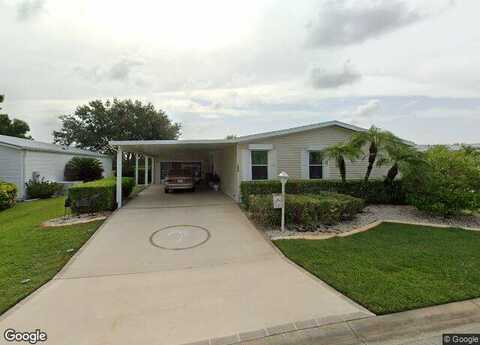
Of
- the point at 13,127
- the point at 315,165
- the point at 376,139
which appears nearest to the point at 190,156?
the point at 315,165

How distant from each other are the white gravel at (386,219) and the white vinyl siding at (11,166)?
1493cm

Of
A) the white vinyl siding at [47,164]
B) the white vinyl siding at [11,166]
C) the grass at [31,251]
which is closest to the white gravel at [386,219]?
the grass at [31,251]

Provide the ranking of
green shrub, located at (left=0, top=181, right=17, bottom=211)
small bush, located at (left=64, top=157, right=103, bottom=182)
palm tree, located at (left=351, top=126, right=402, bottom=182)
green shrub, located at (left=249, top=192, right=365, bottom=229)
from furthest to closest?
small bush, located at (left=64, top=157, right=103, bottom=182), green shrub, located at (left=0, top=181, right=17, bottom=211), palm tree, located at (left=351, top=126, right=402, bottom=182), green shrub, located at (left=249, top=192, right=365, bottom=229)

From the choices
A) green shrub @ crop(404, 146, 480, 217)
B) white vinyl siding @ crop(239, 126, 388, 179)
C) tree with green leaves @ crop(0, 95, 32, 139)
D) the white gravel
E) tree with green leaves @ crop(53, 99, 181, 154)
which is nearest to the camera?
the white gravel

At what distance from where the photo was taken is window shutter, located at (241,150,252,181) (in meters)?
11.2

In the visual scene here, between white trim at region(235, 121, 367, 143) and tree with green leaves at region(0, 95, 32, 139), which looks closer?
white trim at region(235, 121, 367, 143)

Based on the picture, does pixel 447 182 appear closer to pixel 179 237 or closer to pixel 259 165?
pixel 259 165

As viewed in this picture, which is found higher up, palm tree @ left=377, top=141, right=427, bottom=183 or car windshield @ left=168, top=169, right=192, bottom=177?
palm tree @ left=377, top=141, right=427, bottom=183

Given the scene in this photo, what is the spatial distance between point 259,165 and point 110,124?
91.2 ft

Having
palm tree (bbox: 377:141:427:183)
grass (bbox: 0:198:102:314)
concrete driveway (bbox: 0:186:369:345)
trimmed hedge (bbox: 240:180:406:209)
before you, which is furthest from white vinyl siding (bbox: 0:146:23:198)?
palm tree (bbox: 377:141:427:183)

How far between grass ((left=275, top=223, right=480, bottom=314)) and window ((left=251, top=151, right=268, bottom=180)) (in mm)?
5227

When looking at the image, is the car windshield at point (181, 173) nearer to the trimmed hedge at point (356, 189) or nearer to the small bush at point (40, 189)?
the trimmed hedge at point (356, 189)

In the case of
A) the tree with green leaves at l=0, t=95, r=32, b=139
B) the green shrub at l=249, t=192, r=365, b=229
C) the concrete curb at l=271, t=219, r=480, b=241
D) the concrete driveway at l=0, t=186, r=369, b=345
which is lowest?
the concrete driveway at l=0, t=186, r=369, b=345

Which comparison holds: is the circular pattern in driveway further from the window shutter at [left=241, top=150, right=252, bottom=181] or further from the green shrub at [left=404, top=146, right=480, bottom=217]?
the green shrub at [left=404, top=146, right=480, bottom=217]
